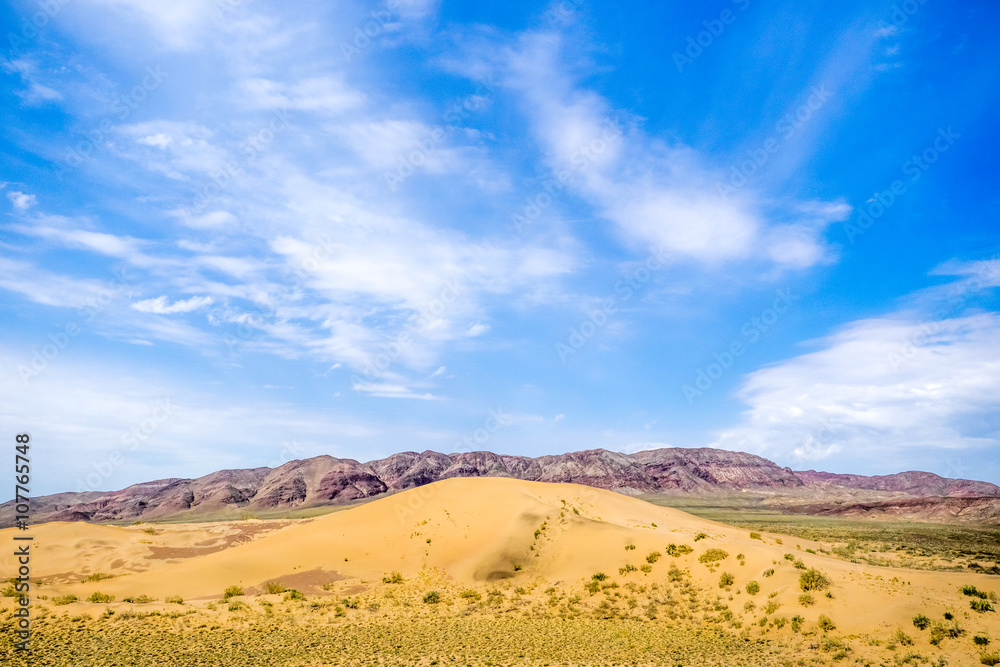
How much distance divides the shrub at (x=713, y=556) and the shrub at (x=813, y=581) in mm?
4537

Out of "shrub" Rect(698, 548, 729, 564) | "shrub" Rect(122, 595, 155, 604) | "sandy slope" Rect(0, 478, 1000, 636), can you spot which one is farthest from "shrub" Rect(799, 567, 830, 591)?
"shrub" Rect(122, 595, 155, 604)

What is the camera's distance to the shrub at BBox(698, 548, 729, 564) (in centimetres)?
2634

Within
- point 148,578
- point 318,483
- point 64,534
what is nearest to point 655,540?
point 148,578

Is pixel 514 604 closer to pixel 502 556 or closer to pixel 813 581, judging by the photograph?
pixel 502 556

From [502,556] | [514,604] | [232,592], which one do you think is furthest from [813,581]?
[232,592]

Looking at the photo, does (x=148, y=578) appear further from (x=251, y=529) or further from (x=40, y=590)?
(x=251, y=529)

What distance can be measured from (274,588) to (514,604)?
14.6m

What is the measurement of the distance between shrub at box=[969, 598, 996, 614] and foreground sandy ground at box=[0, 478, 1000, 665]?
0.09 meters

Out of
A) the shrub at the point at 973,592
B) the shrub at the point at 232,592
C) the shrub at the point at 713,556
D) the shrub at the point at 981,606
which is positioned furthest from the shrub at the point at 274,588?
the shrub at the point at 973,592

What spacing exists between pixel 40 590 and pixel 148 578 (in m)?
5.87

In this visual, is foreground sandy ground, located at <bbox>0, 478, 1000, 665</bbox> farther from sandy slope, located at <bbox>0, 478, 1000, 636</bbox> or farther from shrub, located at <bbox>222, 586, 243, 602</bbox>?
shrub, located at <bbox>222, 586, 243, 602</bbox>

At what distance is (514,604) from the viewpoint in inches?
1024

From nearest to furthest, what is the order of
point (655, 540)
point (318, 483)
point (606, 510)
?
point (655, 540), point (606, 510), point (318, 483)

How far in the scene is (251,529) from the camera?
73625 millimetres
